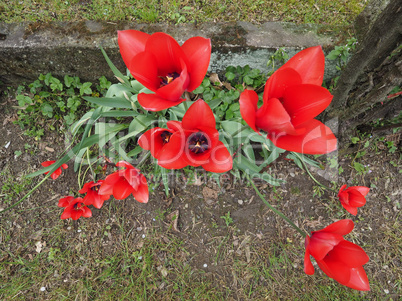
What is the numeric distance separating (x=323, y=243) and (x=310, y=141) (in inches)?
18.5

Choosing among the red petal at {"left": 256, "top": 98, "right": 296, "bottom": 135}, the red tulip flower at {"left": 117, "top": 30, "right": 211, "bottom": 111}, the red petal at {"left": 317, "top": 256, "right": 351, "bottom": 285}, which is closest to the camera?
the red petal at {"left": 256, "top": 98, "right": 296, "bottom": 135}

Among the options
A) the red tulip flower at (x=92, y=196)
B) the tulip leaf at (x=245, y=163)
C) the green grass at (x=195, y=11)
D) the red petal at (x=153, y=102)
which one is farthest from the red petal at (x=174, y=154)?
the green grass at (x=195, y=11)

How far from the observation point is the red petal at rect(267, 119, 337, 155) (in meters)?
0.75

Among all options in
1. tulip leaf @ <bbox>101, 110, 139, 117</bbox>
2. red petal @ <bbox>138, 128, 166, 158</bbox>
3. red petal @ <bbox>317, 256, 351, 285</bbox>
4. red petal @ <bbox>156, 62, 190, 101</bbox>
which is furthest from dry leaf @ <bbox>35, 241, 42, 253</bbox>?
red petal @ <bbox>317, 256, 351, 285</bbox>

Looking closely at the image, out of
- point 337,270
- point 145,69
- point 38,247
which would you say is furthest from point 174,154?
point 38,247

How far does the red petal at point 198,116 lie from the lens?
85 centimetres

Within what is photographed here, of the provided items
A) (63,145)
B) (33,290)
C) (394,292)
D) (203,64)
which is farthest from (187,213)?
(394,292)

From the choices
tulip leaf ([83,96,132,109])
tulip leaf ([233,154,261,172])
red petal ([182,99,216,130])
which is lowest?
tulip leaf ([233,154,261,172])

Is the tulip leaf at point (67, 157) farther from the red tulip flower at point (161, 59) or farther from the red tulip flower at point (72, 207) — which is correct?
the red tulip flower at point (161, 59)

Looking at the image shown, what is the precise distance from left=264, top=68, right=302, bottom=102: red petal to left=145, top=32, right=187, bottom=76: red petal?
28cm

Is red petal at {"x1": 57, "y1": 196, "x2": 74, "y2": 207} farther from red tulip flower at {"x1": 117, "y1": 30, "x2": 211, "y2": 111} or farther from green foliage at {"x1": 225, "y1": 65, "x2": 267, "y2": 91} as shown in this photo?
green foliage at {"x1": 225, "y1": 65, "x2": 267, "y2": 91}

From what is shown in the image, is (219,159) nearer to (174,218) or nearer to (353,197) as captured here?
(353,197)

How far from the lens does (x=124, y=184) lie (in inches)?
55.6

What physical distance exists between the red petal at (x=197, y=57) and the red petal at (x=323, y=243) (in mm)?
761
